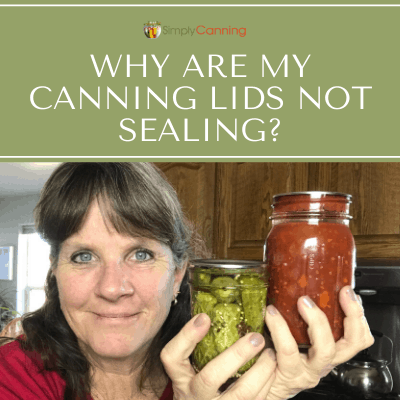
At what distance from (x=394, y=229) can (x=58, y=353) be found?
4.15ft

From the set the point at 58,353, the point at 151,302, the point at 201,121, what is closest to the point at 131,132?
the point at 201,121

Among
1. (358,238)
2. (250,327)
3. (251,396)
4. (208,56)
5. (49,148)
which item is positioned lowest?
(251,396)

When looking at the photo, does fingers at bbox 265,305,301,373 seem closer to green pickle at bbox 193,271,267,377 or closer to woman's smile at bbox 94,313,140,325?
green pickle at bbox 193,271,267,377

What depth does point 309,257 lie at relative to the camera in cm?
67

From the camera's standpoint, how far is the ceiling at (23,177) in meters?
5.41

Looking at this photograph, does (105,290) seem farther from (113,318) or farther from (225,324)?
(225,324)

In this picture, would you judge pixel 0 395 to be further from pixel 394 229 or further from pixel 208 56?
pixel 394 229

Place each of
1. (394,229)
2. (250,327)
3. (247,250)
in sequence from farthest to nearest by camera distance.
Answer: (247,250) < (394,229) < (250,327)

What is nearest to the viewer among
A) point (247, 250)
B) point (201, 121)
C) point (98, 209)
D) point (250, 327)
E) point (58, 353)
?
point (250, 327)

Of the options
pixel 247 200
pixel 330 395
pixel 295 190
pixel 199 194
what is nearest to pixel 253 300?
pixel 330 395

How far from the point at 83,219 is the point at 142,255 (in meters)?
0.16

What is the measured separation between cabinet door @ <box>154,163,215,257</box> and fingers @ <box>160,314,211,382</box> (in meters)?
1.50

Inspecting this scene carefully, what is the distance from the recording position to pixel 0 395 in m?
1.00

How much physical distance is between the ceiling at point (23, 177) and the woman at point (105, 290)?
4.17m
